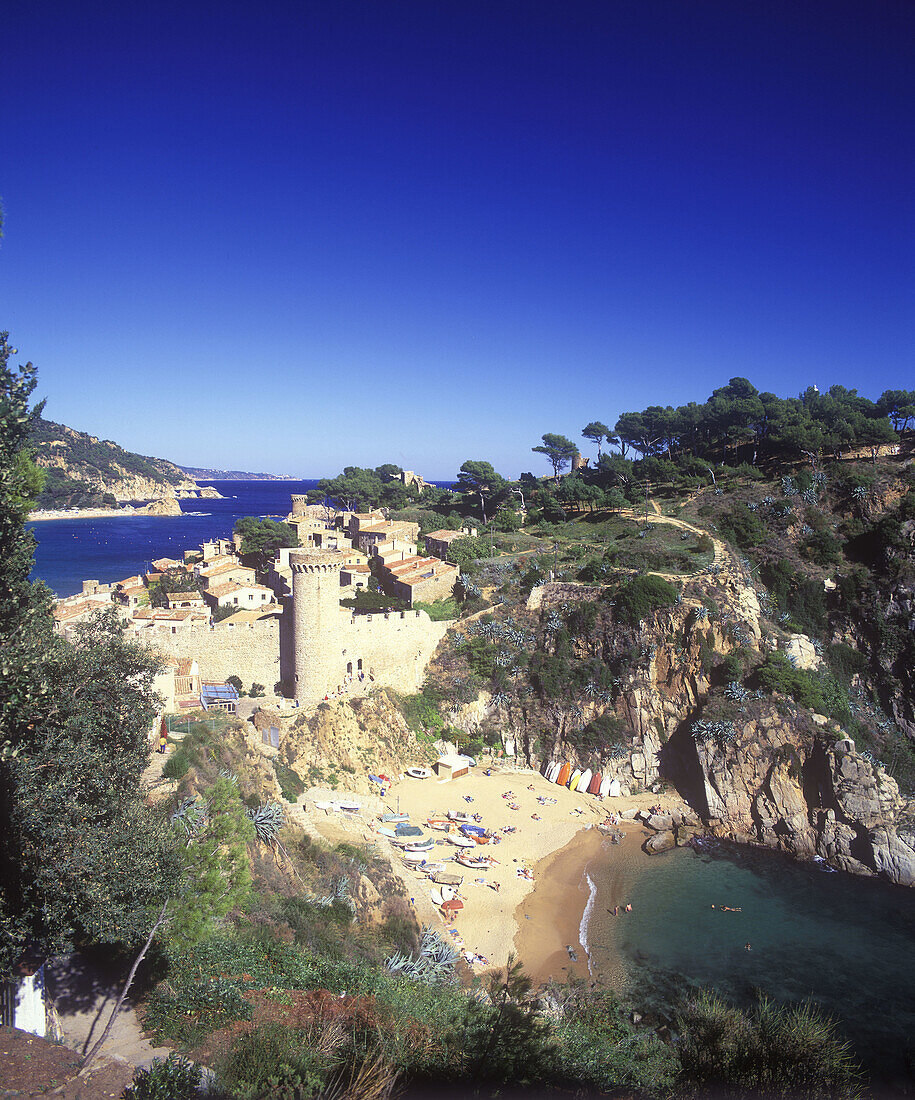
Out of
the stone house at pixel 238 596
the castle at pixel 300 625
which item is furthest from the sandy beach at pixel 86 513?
the stone house at pixel 238 596

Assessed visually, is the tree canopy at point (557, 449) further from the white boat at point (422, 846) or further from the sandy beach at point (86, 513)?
the sandy beach at point (86, 513)

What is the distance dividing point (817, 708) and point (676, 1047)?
760 inches

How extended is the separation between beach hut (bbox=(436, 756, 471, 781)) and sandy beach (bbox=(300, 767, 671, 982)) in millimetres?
375

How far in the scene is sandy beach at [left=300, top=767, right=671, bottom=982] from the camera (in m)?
19.6

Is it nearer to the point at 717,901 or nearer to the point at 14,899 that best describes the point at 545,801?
the point at 717,901

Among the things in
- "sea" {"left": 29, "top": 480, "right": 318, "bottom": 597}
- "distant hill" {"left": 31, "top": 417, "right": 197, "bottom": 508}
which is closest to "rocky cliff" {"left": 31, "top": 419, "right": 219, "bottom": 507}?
"distant hill" {"left": 31, "top": 417, "right": 197, "bottom": 508}

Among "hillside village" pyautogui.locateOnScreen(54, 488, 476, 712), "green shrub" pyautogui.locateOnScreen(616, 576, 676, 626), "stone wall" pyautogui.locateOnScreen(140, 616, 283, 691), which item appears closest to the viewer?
"stone wall" pyautogui.locateOnScreen(140, 616, 283, 691)

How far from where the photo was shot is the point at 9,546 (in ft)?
36.7

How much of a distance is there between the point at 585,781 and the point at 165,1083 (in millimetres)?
23268

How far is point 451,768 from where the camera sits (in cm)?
2806

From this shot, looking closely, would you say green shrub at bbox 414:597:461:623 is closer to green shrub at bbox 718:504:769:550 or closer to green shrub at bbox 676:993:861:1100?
green shrub at bbox 718:504:769:550

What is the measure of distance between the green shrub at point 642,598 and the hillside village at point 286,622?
30.9 feet

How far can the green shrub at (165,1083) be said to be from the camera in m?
8.02

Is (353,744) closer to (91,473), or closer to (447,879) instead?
(447,879)
